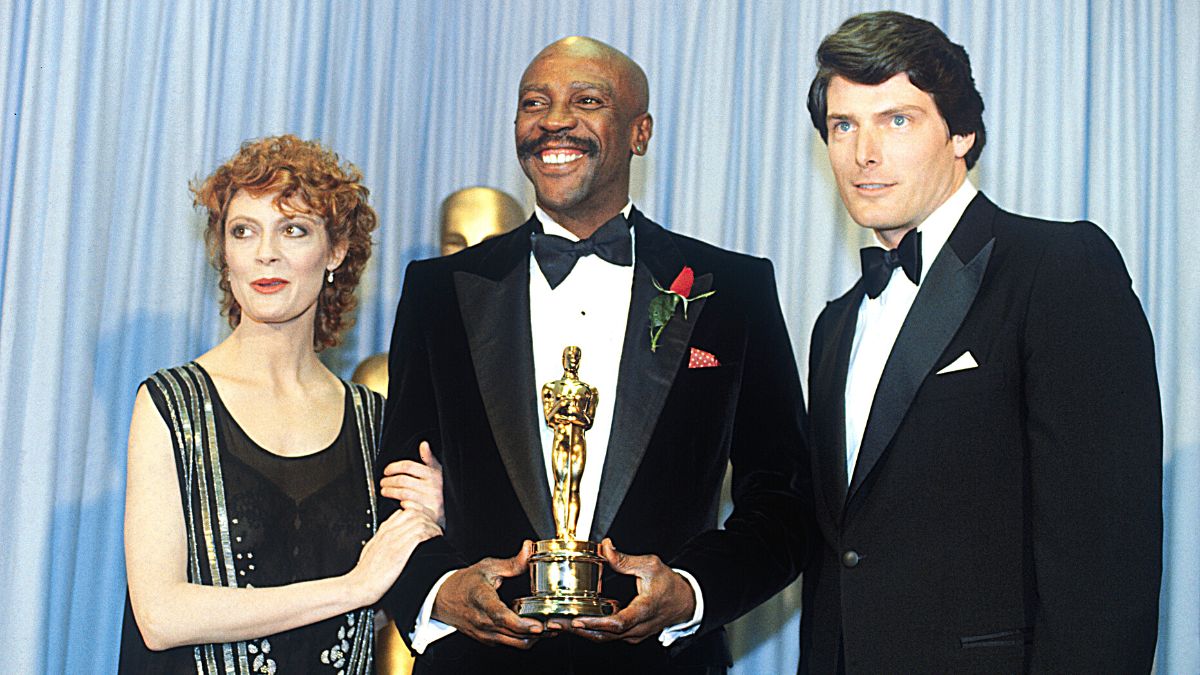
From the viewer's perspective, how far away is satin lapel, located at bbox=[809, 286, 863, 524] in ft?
10.3

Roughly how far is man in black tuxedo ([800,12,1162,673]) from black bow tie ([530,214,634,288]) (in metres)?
0.50

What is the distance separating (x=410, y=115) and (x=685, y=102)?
0.87 m

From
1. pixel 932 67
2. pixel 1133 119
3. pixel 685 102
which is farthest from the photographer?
pixel 685 102

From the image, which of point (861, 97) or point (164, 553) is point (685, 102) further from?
point (164, 553)

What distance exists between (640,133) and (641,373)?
0.66 metres

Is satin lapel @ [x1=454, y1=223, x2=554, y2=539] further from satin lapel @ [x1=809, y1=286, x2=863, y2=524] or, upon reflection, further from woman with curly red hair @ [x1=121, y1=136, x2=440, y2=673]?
satin lapel @ [x1=809, y1=286, x2=863, y2=524]

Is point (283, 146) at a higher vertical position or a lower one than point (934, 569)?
higher

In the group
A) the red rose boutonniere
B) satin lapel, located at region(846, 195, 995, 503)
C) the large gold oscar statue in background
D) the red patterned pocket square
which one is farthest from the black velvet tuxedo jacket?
the large gold oscar statue in background

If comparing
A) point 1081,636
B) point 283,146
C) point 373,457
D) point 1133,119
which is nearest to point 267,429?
point 373,457

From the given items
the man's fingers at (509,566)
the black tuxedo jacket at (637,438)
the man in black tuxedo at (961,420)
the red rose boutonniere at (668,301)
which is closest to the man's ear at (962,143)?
the man in black tuxedo at (961,420)

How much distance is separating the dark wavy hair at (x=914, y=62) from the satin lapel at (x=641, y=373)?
0.56 meters

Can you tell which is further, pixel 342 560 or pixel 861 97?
pixel 342 560

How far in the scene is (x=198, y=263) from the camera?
4316 mm

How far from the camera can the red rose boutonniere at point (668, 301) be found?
10.6ft
